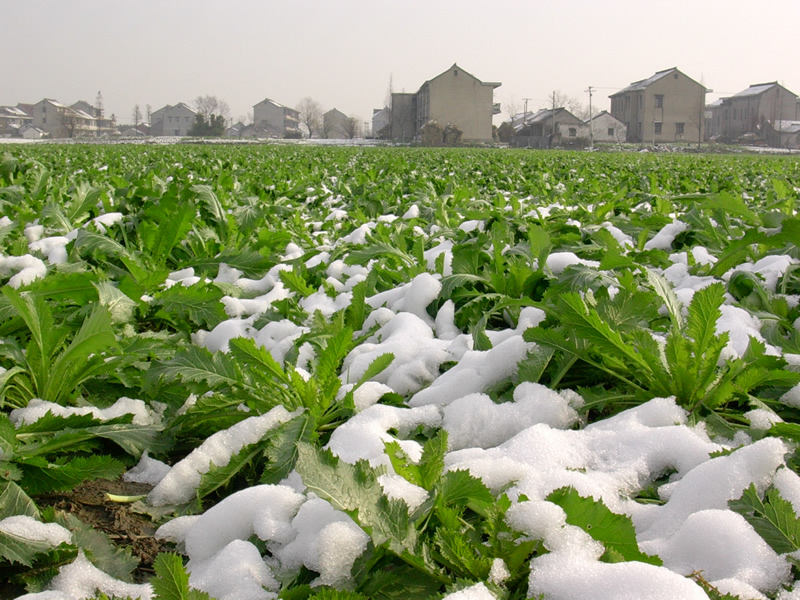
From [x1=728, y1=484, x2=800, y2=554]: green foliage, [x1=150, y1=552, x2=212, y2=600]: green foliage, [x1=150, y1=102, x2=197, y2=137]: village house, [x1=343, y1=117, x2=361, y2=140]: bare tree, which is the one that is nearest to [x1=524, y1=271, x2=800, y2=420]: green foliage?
[x1=728, y1=484, x2=800, y2=554]: green foliage

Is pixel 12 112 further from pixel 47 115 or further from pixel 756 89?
pixel 756 89

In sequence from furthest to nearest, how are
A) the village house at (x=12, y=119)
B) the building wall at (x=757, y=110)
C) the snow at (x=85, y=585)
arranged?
the village house at (x=12, y=119) < the building wall at (x=757, y=110) < the snow at (x=85, y=585)

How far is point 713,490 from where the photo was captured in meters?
1.36

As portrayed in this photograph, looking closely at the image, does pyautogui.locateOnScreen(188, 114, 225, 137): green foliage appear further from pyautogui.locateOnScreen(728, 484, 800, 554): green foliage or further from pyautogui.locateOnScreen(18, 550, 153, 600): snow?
pyautogui.locateOnScreen(728, 484, 800, 554): green foliage

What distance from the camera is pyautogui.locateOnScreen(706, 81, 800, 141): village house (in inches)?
3115

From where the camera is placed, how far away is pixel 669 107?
70.5m

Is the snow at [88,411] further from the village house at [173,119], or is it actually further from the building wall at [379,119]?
the village house at [173,119]

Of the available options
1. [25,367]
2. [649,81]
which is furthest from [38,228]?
[649,81]

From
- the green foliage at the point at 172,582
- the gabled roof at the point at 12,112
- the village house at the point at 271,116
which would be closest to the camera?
the green foliage at the point at 172,582

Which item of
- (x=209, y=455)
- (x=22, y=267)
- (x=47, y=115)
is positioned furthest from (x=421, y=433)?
(x=47, y=115)

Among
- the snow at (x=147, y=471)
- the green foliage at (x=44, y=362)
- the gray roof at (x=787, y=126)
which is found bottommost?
the snow at (x=147, y=471)

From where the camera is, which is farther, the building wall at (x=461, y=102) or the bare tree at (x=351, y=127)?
the bare tree at (x=351, y=127)

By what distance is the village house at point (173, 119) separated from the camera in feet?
358

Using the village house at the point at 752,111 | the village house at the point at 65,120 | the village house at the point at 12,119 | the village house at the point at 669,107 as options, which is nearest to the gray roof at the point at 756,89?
the village house at the point at 752,111
